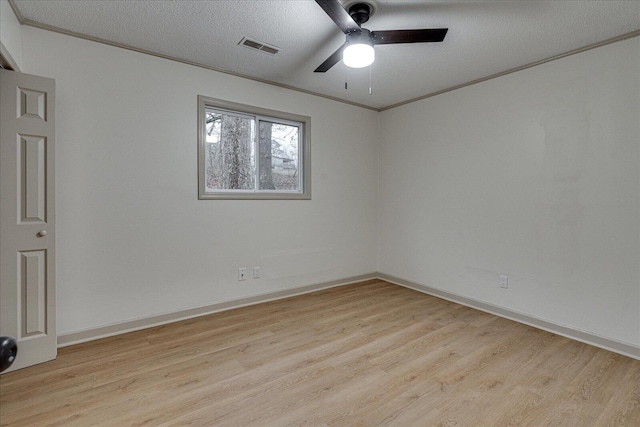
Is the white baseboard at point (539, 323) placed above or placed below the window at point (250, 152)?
below

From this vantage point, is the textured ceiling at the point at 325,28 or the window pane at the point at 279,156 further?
the window pane at the point at 279,156

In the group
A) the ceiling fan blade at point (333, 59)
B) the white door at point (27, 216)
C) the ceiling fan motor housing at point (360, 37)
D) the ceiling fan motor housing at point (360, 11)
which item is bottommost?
the white door at point (27, 216)

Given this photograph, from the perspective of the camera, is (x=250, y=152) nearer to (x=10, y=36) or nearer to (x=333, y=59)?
(x=333, y=59)

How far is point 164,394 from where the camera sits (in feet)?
6.23

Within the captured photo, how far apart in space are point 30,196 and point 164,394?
1.65 m

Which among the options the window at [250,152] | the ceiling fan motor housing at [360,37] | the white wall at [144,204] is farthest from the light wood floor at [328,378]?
the ceiling fan motor housing at [360,37]

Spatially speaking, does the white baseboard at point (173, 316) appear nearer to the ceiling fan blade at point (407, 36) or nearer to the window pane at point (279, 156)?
the window pane at point (279, 156)

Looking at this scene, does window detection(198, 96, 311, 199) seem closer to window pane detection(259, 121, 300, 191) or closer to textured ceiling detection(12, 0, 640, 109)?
window pane detection(259, 121, 300, 191)

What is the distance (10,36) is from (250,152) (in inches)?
79.6

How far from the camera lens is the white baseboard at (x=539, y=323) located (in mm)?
2447

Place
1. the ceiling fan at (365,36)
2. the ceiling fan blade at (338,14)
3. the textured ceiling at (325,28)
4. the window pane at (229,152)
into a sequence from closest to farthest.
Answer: the ceiling fan blade at (338,14)
the ceiling fan at (365,36)
the textured ceiling at (325,28)
the window pane at (229,152)

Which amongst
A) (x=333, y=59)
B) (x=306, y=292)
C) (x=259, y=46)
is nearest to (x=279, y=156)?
(x=259, y=46)

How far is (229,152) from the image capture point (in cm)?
344

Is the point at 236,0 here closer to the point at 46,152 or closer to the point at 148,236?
the point at 46,152
